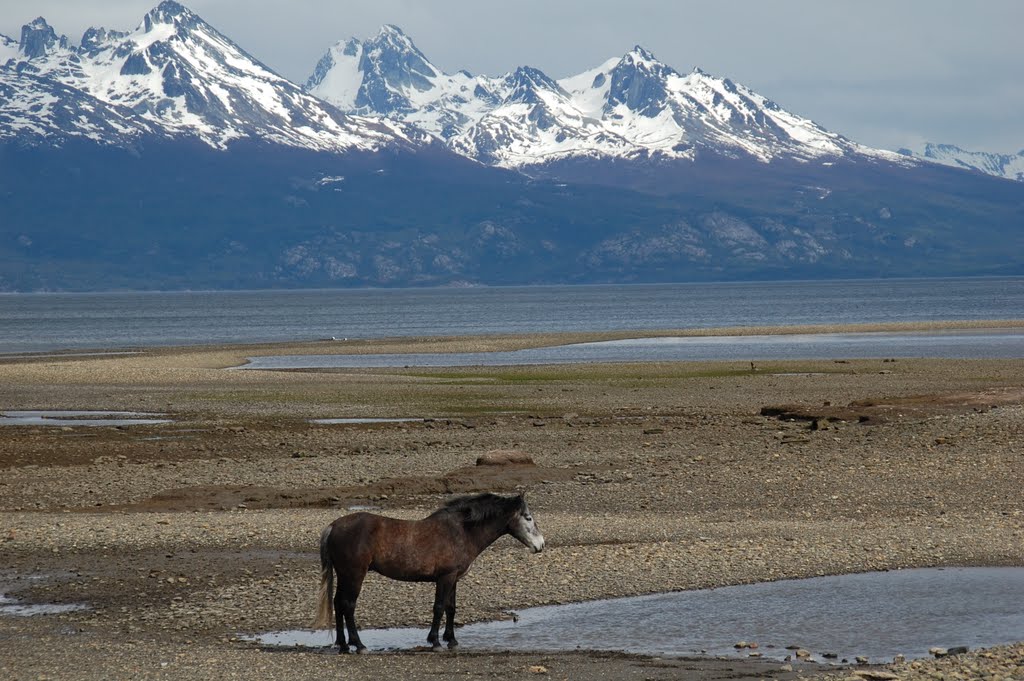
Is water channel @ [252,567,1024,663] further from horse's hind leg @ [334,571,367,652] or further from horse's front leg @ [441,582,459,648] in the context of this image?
horse's hind leg @ [334,571,367,652]

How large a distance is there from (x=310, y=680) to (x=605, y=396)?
40367mm

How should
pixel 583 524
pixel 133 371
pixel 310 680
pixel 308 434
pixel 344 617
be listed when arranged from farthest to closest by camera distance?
pixel 133 371
pixel 308 434
pixel 583 524
pixel 344 617
pixel 310 680

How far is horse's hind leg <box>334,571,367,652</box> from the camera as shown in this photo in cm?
1680

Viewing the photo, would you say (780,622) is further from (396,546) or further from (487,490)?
(487,490)

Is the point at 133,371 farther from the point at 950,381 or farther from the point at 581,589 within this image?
the point at 581,589

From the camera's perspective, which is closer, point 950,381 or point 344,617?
point 344,617

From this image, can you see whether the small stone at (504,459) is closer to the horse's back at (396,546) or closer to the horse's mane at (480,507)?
the horse's mane at (480,507)

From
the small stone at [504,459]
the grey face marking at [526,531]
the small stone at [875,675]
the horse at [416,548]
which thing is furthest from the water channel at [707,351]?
the small stone at [875,675]

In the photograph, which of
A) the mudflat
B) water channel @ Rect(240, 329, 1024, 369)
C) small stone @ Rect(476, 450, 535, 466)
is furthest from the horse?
water channel @ Rect(240, 329, 1024, 369)

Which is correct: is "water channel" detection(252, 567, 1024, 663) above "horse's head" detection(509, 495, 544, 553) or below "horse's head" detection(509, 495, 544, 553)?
below

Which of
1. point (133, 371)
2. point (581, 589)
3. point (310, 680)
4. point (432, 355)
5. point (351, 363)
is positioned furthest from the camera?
point (432, 355)

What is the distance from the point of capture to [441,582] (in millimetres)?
17297

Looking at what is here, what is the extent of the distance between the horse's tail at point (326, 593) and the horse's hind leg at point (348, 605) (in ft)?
0.44

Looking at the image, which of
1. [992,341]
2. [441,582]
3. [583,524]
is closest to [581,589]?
[441,582]
